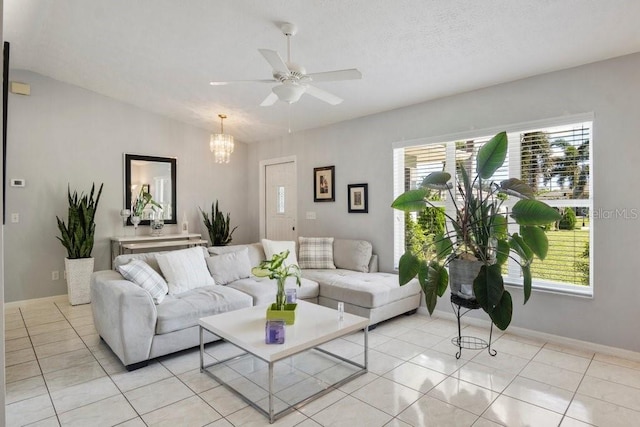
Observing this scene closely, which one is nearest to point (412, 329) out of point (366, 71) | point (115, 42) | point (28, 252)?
point (366, 71)

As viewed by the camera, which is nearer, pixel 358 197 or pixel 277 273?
pixel 277 273

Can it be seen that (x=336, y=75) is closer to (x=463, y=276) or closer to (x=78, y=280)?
(x=463, y=276)

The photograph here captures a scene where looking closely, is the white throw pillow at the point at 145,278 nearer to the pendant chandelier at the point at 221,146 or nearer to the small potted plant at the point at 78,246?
the small potted plant at the point at 78,246

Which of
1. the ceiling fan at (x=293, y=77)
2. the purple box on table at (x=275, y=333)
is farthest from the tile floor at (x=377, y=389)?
the ceiling fan at (x=293, y=77)

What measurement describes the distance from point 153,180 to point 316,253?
2905mm

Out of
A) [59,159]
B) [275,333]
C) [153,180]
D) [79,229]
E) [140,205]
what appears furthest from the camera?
[153,180]

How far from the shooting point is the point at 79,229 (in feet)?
15.2

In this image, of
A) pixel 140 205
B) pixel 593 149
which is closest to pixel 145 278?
pixel 140 205

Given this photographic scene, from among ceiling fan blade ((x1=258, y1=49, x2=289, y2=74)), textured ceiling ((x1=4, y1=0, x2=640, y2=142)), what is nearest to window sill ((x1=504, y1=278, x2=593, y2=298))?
textured ceiling ((x1=4, y1=0, x2=640, y2=142))

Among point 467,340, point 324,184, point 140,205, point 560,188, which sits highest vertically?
point 324,184

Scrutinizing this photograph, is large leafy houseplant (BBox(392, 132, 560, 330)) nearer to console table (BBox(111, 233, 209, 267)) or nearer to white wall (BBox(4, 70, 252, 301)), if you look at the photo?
console table (BBox(111, 233, 209, 267))

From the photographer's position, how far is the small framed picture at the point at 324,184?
5.21 metres

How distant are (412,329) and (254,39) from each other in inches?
126

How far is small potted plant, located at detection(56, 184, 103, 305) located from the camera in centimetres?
455
